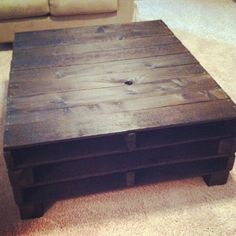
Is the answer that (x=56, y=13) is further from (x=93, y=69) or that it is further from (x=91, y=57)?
→ (x=93, y=69)

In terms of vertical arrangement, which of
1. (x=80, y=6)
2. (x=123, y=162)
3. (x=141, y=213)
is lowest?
(x=141, y=213)

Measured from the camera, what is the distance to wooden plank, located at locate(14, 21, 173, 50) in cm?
182

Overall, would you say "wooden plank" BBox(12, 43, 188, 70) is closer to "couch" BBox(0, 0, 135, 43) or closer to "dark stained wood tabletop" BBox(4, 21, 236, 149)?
"dark stained wood tabletop" BBox(4, 21, 236, 149)

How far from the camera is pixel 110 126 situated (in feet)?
4.01

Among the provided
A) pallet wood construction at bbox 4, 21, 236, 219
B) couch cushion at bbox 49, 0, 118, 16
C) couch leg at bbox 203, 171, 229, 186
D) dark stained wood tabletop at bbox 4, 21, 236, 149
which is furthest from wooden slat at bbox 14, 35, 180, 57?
couch cushion at bbox 49, 0, 118, 16

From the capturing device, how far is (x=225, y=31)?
291 cm

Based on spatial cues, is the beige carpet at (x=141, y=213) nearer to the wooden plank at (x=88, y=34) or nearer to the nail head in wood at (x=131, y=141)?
the nail head in wood at (x=131, y=141)

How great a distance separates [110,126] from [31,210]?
1.52 feet

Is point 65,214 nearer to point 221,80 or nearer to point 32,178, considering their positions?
point 32,178

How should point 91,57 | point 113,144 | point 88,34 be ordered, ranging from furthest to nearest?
point 88,34, point 91,57, point 113,144

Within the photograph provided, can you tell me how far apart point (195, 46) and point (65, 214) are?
1.80 metres

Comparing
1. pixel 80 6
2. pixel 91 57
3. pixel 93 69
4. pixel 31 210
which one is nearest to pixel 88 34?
pixel 91 57

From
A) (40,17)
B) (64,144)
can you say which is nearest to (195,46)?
(40,17)

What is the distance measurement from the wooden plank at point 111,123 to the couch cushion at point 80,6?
146cm
